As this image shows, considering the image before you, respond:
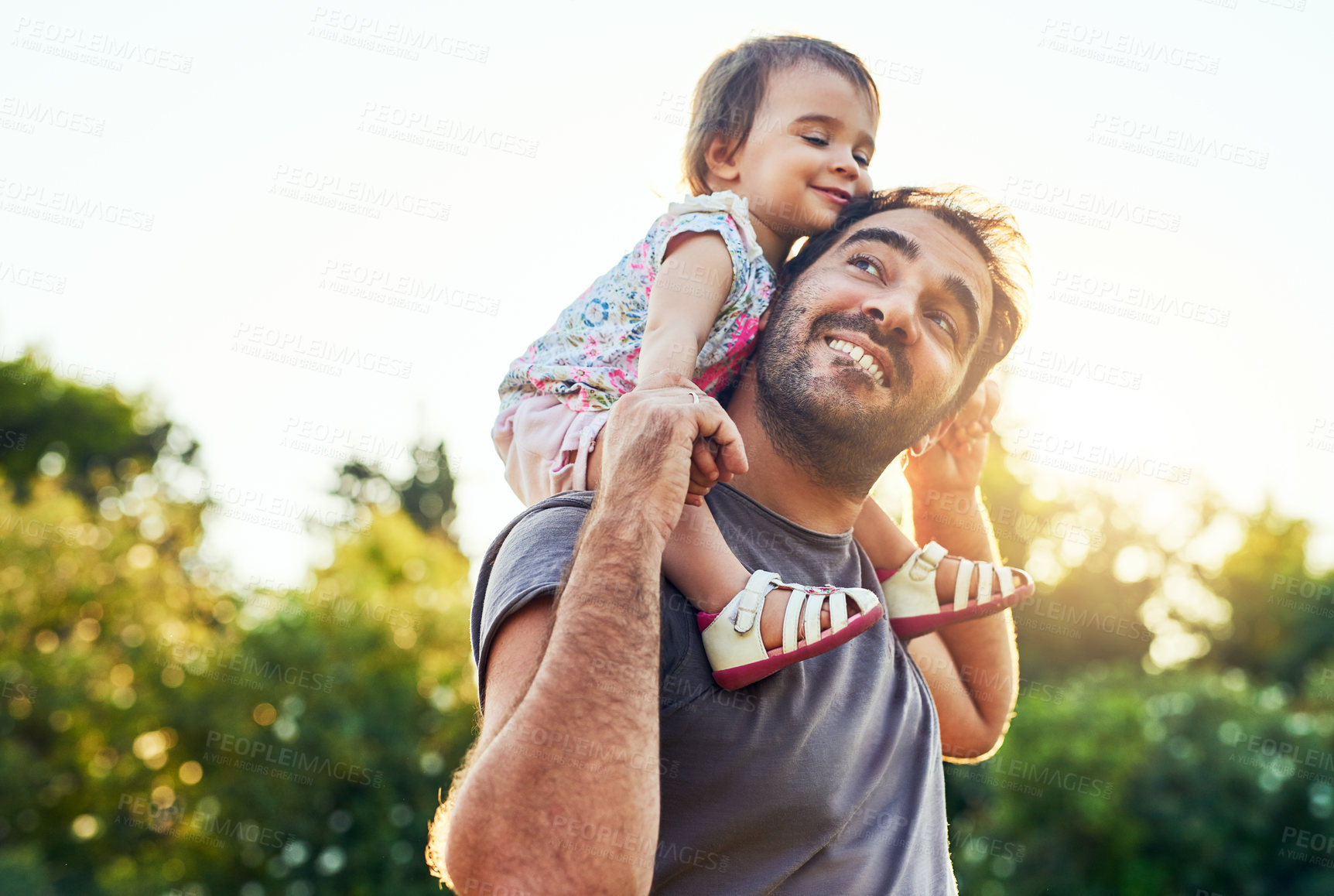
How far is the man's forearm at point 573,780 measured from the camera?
51.9 inches

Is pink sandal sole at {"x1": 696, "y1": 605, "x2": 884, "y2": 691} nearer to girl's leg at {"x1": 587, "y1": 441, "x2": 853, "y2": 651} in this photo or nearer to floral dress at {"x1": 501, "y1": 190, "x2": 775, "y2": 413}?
girl's leg at {"x1": 587, "y1": 441, "x2": 853, "y2": 651}

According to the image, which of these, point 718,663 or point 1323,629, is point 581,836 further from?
point 1323,629

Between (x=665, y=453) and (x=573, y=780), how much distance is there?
52cm

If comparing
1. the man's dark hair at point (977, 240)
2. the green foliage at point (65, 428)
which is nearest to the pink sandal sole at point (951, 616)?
the man's dark hair at point (977, 240)

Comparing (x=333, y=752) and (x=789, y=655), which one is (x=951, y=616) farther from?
(x=333, y=752)

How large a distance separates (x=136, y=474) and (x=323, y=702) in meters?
22.7

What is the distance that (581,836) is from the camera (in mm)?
1323

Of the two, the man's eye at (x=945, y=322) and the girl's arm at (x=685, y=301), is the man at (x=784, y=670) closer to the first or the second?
the man's eye at (x=945, y=322)

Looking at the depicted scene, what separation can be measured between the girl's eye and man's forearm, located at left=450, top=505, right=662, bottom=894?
107 centimetres

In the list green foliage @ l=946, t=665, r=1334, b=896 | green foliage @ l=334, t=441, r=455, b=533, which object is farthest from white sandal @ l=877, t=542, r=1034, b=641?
green foliage @ l=334, t=441, r=455, b=533

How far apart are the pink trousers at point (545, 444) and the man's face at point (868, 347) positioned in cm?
39

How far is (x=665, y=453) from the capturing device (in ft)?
5.20

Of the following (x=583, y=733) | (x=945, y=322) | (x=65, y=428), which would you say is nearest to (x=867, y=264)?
(x=945, y=322)

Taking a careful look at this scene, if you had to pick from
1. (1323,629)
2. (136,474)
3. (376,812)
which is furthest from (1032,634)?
(136,474)
